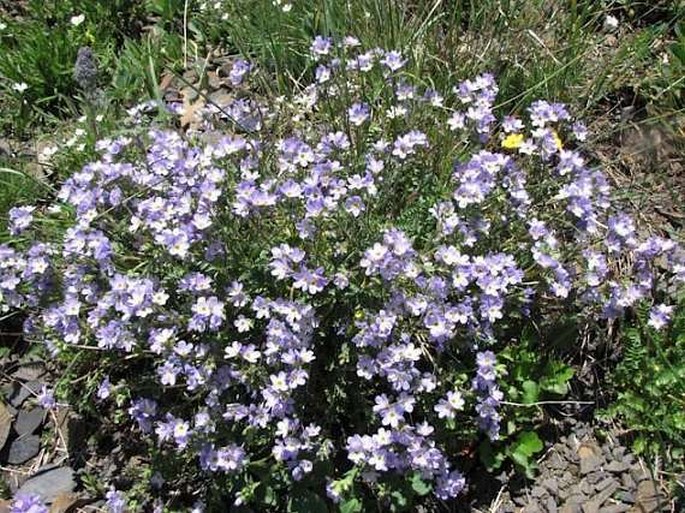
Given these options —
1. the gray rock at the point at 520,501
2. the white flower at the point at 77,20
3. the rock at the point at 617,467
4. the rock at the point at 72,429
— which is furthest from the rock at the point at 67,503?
the white flower at the point at 77,20

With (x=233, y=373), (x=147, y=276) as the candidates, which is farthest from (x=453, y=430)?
(x=147, y=276)

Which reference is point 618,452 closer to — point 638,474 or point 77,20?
point 638,474

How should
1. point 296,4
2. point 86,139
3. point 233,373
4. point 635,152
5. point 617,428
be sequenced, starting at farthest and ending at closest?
1. point 296,4
2. point 86,139
3. point 635,152
4. point 617,428
5. point 233,373

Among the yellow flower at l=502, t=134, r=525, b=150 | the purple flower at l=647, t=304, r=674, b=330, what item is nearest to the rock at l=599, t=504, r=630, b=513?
the purple flower at l=647, t=304, r=674, b=330

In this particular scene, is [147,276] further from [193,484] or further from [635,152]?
[635,152]

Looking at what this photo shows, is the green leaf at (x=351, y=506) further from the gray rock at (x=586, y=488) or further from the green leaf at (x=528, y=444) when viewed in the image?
the gray rock at (x=586, y=488)

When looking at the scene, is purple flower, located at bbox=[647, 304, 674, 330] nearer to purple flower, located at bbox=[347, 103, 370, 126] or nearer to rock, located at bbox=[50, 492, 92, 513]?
purple flower, located at bbox=[347, 103, 370, 126]
